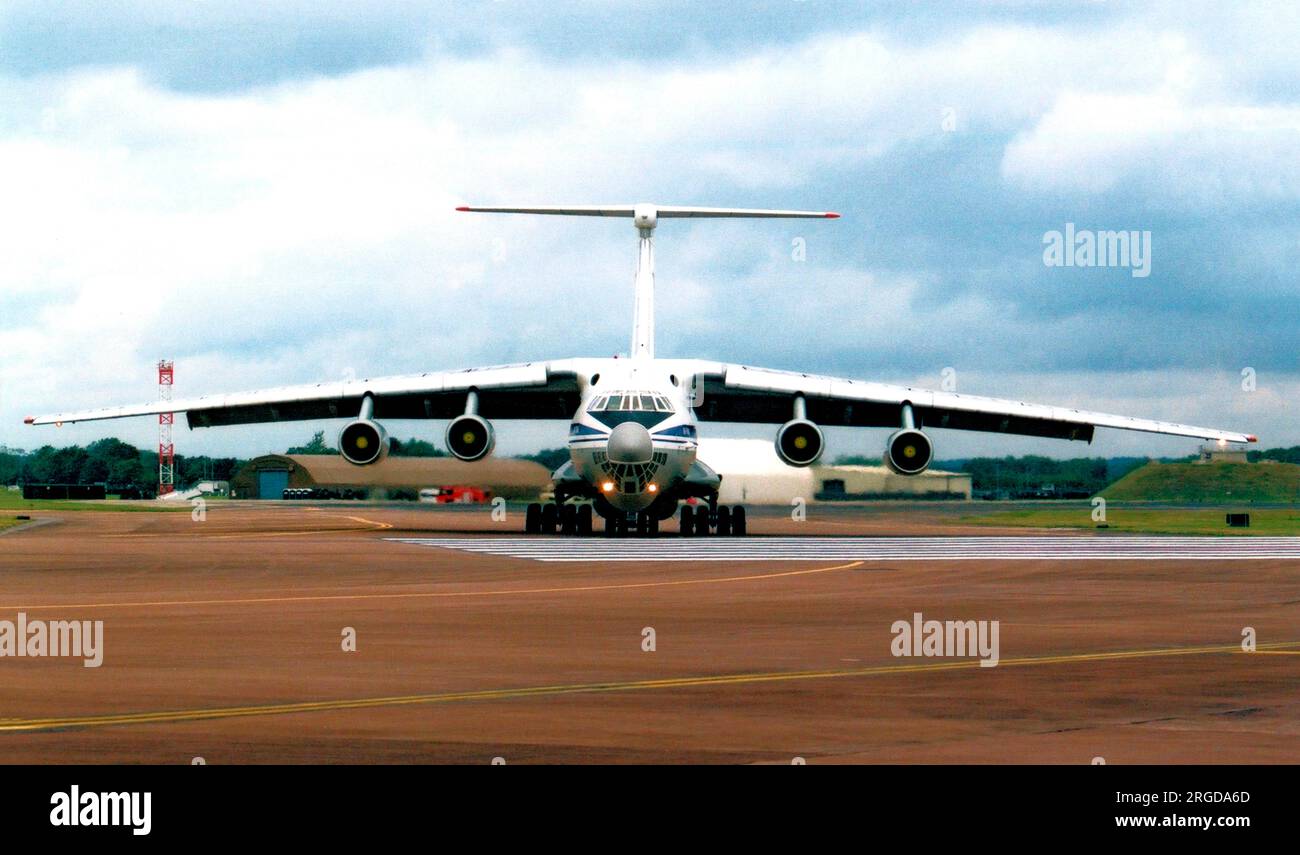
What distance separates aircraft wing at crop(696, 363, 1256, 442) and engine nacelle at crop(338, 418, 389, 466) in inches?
291

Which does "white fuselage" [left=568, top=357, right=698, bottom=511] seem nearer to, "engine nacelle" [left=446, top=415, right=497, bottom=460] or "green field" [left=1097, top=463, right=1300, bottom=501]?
"engine nacelle" [left=446, top=415, right=497, bottom=460]

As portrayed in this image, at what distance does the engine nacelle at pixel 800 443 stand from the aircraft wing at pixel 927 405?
1.46 m

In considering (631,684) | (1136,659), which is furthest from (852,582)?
(631,684)

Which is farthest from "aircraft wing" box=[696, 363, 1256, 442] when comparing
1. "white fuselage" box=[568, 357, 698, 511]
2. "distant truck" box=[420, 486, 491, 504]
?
"distant truck" box=[420, 486, 491, 504]

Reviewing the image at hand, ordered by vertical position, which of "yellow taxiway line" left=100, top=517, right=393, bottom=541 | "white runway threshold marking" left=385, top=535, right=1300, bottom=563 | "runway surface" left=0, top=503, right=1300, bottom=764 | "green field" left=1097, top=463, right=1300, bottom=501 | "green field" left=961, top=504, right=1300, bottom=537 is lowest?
"green field" left=961, top=504, right=1300, bottom=537

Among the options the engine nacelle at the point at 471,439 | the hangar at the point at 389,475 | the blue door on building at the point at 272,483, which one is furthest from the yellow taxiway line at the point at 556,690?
the blue door on building at the point at 272,483

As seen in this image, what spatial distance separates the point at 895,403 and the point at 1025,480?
59.3 feet

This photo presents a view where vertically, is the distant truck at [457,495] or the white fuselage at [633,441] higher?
the white fuselage at [633,441]

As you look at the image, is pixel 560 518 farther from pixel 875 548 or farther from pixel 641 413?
pixel 875 548

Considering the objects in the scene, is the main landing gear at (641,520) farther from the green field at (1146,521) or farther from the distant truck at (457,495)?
the distant truck at (457,495)

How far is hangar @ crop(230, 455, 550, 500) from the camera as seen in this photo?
2499 inches

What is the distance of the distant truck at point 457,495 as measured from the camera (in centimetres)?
7969

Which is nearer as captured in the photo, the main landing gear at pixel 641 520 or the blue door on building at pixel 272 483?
the main landing gear at pixel 641 520

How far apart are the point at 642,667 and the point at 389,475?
66.0 m
